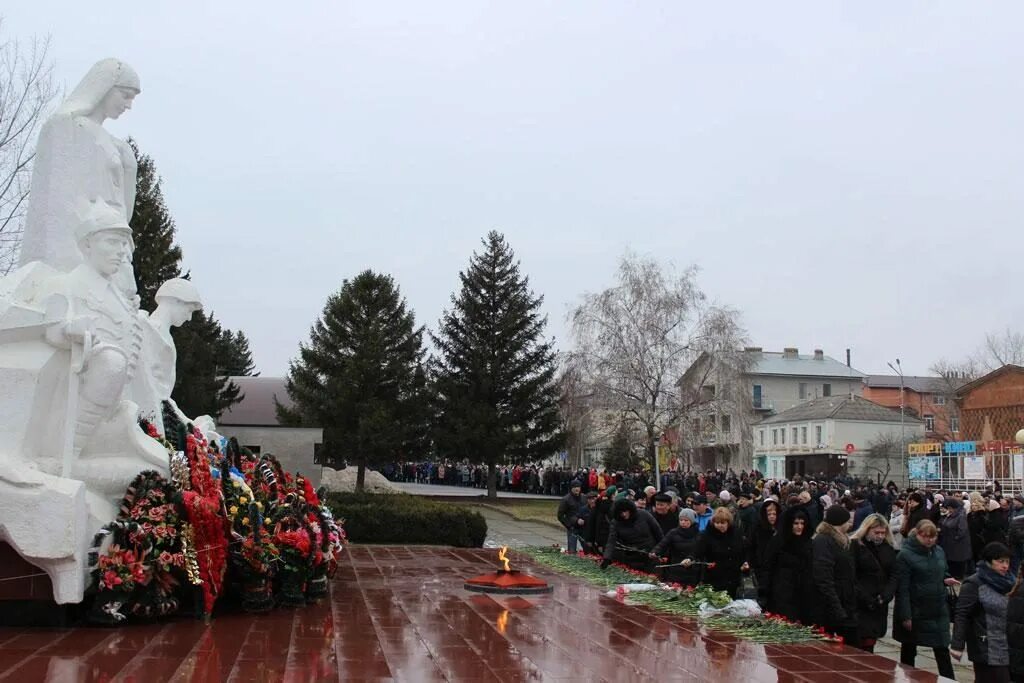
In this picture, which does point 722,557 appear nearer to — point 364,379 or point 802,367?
point 364,379

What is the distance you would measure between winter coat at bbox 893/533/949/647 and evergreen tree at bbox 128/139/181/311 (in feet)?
89.6

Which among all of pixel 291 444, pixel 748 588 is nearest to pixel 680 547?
pixel 748 588

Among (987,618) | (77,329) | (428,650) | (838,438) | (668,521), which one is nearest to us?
(987,618)

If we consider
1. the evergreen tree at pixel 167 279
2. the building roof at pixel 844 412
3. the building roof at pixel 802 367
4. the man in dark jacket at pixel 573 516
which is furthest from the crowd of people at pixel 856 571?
the building roof at pixel 802 367

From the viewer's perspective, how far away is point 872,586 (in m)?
7.74

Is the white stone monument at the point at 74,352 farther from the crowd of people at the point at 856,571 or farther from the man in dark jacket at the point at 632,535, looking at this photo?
the man in dark jacket at the point at 632,535

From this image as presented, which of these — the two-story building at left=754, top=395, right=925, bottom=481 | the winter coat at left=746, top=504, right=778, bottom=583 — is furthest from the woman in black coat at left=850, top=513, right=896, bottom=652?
the two-story building at left=754, top=395, right=925, bottom=481

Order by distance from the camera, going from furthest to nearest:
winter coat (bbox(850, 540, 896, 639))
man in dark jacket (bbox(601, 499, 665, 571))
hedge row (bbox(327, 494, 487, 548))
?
hedge row (bbox(327, 494, 487, 548)), man in dark jacket (bbox(601, 499, 665, 571)), winter coat (bbox(850, 540, 896, 639))

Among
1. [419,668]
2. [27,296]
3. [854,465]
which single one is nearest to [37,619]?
[27,296]

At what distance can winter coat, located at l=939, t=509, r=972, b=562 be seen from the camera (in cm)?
1274

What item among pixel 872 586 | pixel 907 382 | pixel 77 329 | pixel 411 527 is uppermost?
pixel 907 382

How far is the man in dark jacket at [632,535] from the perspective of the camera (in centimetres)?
1200

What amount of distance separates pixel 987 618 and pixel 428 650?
372 cm

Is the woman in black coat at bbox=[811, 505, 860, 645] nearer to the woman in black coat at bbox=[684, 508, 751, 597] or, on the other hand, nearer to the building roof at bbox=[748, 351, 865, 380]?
the woman in black coat at bbox=[684, 508, 751, 597]
